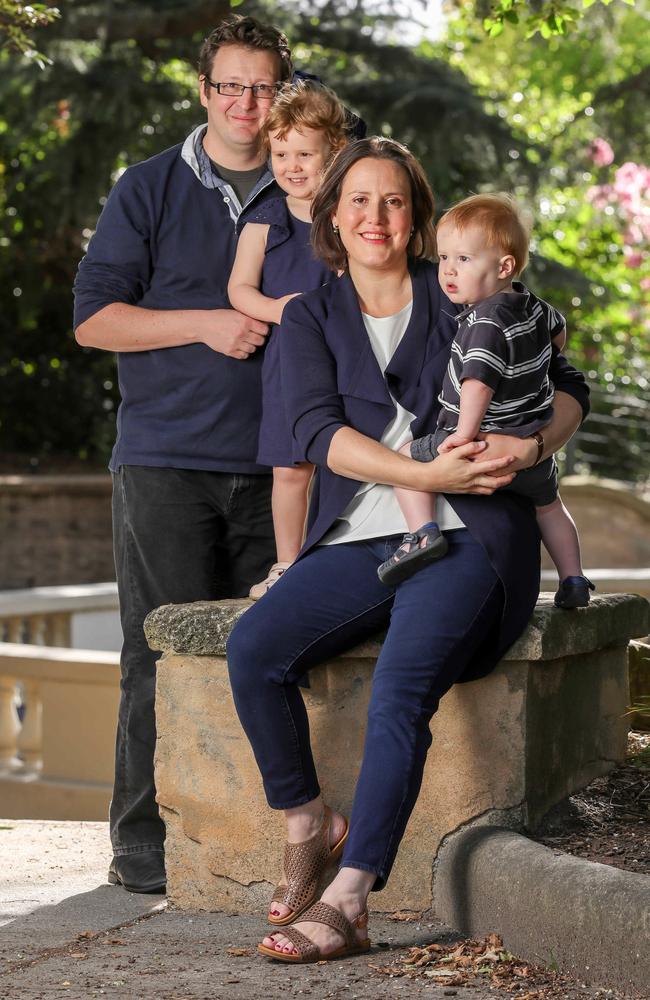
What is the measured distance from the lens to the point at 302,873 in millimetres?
3178

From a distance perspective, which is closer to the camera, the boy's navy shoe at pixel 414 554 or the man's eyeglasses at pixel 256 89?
the boy's navy shoe at pixel 414 554

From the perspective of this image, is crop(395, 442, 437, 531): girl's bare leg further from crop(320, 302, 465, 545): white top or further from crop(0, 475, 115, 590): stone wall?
crop(0, 475, 115, 590): stone wall

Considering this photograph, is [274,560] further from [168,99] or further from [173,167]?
[168,99]

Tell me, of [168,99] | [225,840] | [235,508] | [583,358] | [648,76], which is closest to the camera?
[225,840]

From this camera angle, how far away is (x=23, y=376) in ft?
57.9

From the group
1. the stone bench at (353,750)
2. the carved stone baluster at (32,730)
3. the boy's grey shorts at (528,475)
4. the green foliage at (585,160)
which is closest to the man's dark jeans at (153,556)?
the stone bench at (353,750)

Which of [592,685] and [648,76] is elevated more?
[648,76]

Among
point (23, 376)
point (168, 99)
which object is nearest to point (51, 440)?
point (23, 376)

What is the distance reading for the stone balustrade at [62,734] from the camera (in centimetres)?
688

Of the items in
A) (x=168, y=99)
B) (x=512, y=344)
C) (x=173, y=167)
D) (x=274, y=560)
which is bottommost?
(x=274, y=560)

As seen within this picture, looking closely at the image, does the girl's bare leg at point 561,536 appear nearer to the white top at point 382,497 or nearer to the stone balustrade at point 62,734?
the white top at point 382,497

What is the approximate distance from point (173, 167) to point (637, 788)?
7.12ft

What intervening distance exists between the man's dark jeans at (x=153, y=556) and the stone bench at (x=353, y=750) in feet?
1.10

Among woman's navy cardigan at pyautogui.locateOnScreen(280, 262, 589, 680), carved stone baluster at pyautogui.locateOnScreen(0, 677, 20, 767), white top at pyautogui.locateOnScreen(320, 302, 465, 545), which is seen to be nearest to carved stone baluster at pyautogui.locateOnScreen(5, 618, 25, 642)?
carved stone baluster at pyautogui.locateOnScreen(0, 677, 20, 767)
